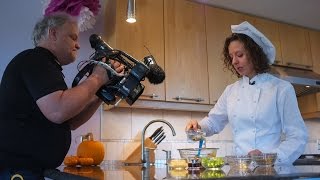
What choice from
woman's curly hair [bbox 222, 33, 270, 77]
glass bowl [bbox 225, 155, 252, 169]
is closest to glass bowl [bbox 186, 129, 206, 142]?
glass bowl [bbox 225, 155, 252, 169]

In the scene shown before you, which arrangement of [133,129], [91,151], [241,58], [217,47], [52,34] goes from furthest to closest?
[217,47] < [133,129] < [91,151] < [241,58] < [52,34]

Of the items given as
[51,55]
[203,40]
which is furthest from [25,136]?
[203,40]

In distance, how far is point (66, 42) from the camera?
1376 millimetres

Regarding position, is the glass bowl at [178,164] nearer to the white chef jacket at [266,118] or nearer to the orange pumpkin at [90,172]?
the orange pumpkin at [90,172]

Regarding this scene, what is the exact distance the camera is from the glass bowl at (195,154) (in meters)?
1.12

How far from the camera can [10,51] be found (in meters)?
2.11

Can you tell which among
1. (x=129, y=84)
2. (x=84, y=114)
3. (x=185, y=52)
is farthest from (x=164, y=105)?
(x=129, y=84)

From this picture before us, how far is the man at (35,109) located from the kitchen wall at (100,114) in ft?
3.26

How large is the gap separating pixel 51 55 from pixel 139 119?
Result: 1.18 m

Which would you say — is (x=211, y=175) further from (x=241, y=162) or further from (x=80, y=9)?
(x=80, y=9)

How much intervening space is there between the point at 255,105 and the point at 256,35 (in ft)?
1.10

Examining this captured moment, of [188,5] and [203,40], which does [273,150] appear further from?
[188,5]

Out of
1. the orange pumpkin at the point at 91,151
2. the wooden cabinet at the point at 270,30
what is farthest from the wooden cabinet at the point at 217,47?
the orange pumpkin at the point at 91,151

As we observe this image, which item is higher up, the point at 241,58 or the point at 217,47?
the point at 217,47
